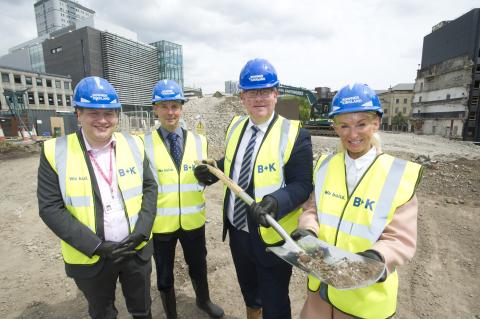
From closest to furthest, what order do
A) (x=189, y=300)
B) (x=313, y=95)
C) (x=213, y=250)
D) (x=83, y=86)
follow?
(x=83, y=86) → (x=189, y=300) → (x=213, y=250) → (x=313, y=95)

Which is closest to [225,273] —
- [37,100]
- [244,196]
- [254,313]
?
[254,313]

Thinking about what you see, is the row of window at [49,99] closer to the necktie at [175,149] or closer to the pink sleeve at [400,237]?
the necktie at [175,149]

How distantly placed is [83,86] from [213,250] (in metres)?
3.55

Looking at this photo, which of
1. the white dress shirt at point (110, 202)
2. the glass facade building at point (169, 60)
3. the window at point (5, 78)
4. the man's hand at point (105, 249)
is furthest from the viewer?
the glass facade building at point (169, 60)

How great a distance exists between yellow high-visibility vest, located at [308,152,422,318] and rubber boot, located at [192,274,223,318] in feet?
5.96

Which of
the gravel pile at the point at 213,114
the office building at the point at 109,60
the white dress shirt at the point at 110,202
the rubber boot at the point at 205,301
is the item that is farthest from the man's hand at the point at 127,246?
the office building at the point at 109,60

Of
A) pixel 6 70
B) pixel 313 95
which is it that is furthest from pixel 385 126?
pixel 6 70

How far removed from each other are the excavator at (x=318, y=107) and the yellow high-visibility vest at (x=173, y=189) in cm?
2054

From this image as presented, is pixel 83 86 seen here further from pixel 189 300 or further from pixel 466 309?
pixel 466 309

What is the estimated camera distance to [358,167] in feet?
6.46

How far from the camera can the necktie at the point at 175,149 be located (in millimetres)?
2992

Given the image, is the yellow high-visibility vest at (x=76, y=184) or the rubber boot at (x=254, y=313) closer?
the yellow high-visibility vest at (x=76, y=184)

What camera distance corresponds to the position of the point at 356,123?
194cm

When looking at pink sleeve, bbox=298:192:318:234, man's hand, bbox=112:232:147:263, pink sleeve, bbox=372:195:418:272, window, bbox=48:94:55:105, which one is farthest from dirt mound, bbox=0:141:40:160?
window, bbox=48:94:55:105
